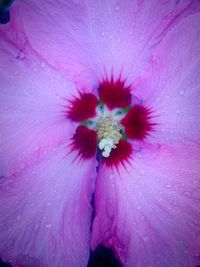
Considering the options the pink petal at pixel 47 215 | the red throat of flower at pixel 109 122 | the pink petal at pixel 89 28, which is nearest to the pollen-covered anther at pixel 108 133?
the red throat of flower at pixel 109 122

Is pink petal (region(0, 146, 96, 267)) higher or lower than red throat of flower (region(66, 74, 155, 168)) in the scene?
lower

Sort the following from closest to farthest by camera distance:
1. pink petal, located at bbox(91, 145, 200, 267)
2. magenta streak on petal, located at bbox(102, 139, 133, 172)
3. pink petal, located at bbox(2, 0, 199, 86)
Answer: pink petal, located at bbox(2, 0, 199, 86), pink petal, located at bbox(91, 145, 200, 267), magenta streak on petal, located at bbox(102, 139, 133, 172)

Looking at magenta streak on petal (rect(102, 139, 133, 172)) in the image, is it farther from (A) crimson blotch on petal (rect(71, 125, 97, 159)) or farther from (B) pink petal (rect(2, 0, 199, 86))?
(B) pink petal (rect(2, 0, 199, 86))

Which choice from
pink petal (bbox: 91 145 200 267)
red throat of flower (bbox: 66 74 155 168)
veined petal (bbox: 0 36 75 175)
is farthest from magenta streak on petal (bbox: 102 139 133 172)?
veined petal (bbox: 0 36 75 175)

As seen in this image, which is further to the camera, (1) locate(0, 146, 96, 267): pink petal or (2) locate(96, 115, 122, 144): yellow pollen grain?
(2) locate(96, 115, 122, 144): yellow pollen grain

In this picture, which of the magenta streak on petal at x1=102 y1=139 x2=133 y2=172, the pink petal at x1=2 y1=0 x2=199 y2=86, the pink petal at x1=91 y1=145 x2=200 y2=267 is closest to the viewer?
the pink petal at x1=2 y1=0 x2=199 y2=86

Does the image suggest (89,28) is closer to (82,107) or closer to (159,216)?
(82,107)

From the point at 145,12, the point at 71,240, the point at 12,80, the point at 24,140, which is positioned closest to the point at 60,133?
the point at 24,140
